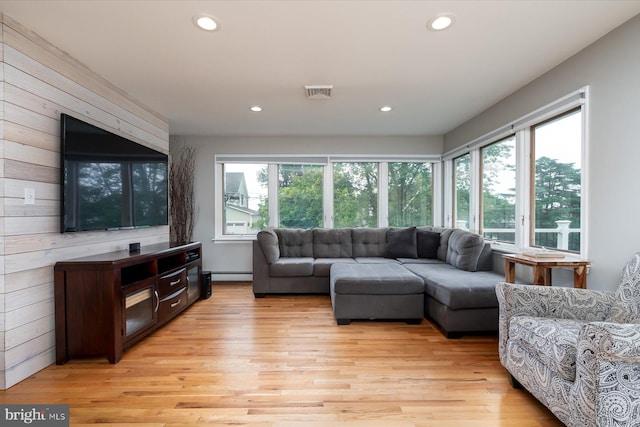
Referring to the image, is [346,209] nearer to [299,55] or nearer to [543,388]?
[299,55]

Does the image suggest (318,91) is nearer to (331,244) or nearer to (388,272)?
(388,272)

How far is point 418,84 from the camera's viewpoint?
2871mm

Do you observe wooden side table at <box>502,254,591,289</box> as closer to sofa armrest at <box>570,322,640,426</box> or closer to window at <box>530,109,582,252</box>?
window at <box>530,109,582,252</box>

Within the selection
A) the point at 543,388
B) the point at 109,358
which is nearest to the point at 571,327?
the point at 543,388

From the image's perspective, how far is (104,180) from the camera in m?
2.53

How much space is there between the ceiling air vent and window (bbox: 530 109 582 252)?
81.6 inches

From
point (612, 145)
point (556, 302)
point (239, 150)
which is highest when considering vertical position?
point (239, 150)

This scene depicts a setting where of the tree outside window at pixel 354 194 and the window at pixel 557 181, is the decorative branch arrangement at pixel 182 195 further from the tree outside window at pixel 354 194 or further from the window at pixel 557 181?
the window at pixel 557 181

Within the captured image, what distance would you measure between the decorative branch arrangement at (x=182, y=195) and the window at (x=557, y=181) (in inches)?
175

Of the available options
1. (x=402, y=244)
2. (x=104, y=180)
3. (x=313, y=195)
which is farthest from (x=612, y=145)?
(x=104, y=180)

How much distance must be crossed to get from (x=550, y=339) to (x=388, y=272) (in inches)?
66.7

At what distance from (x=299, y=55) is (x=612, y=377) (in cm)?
260

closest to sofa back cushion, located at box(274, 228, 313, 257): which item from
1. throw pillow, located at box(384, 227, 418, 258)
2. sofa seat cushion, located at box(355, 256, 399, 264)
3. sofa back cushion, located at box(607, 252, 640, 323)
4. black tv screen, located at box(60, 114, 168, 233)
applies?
sofa seat cushion, located at box(355, 256, 399, 264)

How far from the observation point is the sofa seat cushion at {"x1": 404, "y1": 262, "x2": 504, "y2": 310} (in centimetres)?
258
